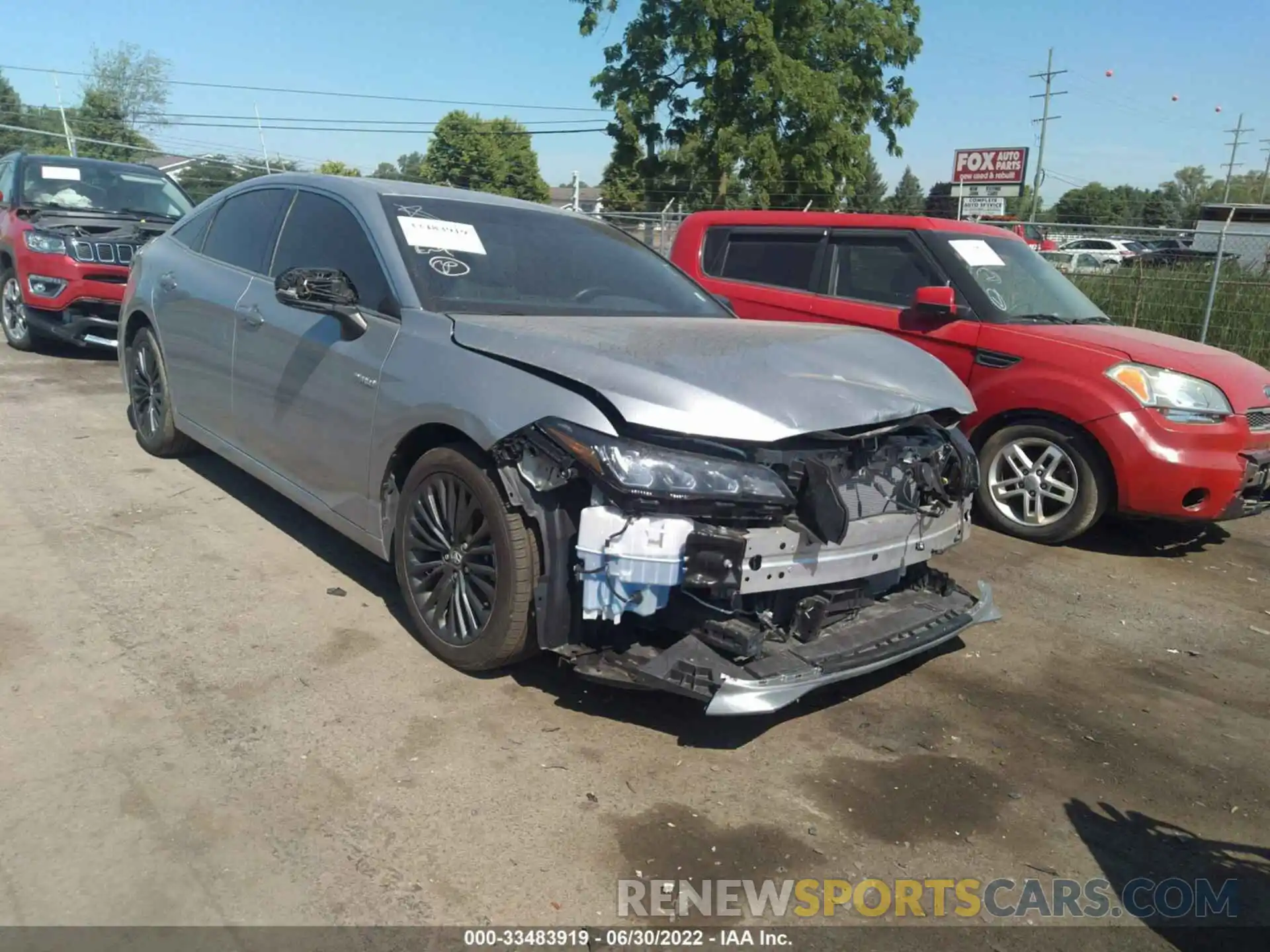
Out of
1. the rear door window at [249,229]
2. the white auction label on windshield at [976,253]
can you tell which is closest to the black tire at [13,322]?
the rear door window at [249,229]

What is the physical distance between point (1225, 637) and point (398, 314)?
408cm

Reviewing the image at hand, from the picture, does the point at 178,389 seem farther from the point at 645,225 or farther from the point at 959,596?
the point at 645,225

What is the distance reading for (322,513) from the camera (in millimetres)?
4277

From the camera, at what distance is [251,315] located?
464 centimetres

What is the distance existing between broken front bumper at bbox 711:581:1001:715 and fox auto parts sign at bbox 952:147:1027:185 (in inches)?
871

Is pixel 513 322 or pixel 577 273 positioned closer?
pixel 513 322

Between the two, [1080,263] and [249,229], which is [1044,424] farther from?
[1080,263]

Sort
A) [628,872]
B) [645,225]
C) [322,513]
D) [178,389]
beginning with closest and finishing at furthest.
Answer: [628,872], [322,513], [178,389], [645,225]

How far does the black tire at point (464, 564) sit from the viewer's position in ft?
10.7

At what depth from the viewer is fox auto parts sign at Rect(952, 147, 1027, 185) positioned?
24.5m

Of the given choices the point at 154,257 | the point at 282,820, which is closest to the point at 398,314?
the point at 282,820

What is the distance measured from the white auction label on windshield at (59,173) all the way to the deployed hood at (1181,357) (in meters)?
9.11

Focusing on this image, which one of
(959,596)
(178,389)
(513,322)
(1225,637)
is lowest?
(1225,637)

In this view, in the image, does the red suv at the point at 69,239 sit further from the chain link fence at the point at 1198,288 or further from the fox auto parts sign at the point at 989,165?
the fox auto parts sign at the point at 989,165
